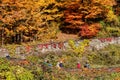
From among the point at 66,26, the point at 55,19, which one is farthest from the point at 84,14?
the point at 55,19

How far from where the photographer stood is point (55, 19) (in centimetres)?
5438

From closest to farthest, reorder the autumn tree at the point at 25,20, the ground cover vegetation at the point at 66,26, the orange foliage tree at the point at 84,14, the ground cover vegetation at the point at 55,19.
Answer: the ground cover vegetation at the point at 66,26 < the autumn tree at the point at 25,20 < the ground cover vegetation at the point at 55,19 < the orange foliage tree at the point at 84,14

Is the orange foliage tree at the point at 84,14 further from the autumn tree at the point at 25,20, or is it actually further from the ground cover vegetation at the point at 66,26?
the autumn tree at the point at 25,20

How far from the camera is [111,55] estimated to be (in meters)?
47.5

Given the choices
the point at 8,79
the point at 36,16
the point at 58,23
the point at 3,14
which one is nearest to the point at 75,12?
the point at 58,23

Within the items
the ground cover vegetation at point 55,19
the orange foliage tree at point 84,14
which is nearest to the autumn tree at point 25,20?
the ground cover vegetation at point 55,19

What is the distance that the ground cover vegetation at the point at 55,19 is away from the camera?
47062 mm

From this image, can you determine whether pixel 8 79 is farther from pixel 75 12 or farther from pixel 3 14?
pixel 75 12

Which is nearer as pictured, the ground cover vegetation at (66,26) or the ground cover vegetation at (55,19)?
the ground cover vegetation at (66,26)

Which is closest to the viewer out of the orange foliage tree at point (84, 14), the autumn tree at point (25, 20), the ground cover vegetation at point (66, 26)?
the ground cover vegetation at point (66, 26)

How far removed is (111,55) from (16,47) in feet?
31.6

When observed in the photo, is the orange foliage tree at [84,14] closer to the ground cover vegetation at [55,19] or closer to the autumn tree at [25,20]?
the ground cover vegetation at [55,19]

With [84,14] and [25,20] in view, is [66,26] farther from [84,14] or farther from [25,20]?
[25,20]

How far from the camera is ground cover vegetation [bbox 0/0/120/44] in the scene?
4706cm
